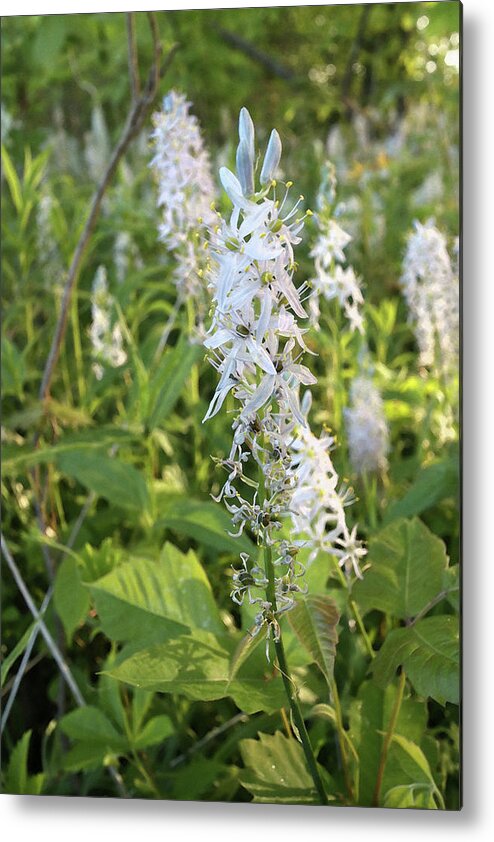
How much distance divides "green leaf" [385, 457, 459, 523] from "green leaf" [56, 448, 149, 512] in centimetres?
34

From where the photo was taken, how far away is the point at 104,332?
5.16 feet

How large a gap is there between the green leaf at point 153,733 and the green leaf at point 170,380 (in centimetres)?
39

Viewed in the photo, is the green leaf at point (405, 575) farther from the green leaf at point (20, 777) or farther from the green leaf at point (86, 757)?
the green leaf at point (20, 777)

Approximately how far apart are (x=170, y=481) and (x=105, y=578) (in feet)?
0.63

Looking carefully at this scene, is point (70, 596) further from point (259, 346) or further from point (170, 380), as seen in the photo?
point (259, 346)

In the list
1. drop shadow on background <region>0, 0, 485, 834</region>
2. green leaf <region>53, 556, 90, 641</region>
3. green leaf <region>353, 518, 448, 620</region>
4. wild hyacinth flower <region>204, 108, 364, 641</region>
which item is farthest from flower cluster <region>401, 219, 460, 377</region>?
green leaf <region>53, 556, 90, 641</region>

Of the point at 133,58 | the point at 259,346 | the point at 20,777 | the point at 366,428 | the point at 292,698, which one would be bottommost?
the point at 20,777

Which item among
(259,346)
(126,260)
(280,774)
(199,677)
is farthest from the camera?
(126,260)

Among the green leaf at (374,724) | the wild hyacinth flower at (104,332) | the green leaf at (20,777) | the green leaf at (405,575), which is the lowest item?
the green leaf at (20,777)

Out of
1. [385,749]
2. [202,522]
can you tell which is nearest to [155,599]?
[202,522]

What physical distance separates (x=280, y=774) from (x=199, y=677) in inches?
8.0

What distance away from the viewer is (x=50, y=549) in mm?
1576

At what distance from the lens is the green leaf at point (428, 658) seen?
134 cm

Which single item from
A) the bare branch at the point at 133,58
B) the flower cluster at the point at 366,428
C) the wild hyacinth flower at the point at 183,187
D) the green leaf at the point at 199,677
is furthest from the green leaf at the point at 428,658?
the bare branch at the point at 133,58
